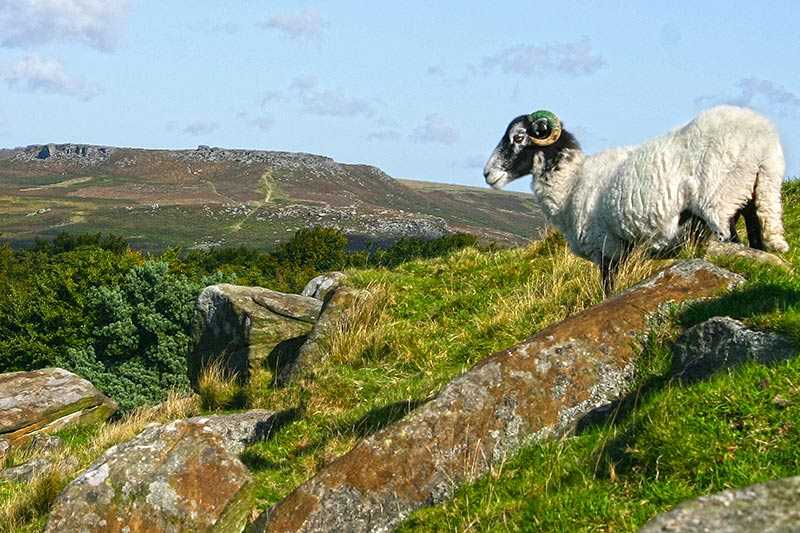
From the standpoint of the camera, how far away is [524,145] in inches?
543

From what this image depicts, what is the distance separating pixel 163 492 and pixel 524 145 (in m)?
7.72

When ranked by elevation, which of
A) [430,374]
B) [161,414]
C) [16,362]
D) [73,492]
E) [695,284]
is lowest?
[16,362]

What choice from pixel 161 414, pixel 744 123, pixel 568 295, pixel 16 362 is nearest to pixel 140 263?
pixel 16 362

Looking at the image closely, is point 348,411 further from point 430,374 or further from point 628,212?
point 628,212

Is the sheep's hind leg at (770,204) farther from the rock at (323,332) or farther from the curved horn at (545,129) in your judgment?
the rock at (323,332)

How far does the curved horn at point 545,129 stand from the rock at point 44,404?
14050 millimetres

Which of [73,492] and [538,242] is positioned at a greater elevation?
[538,242]

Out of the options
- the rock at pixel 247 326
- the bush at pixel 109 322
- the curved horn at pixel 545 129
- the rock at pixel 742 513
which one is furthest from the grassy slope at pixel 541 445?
the bush at pixel 109 322

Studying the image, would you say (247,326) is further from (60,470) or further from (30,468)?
(60,470)

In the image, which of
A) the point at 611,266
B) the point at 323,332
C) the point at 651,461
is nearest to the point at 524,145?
the point at 611,266

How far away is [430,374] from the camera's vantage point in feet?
37.8

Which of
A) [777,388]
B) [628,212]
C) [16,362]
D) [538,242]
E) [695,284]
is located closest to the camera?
[777,388]

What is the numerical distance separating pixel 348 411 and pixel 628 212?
15.4 feet

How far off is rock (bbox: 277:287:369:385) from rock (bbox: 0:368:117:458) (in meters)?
8.99
